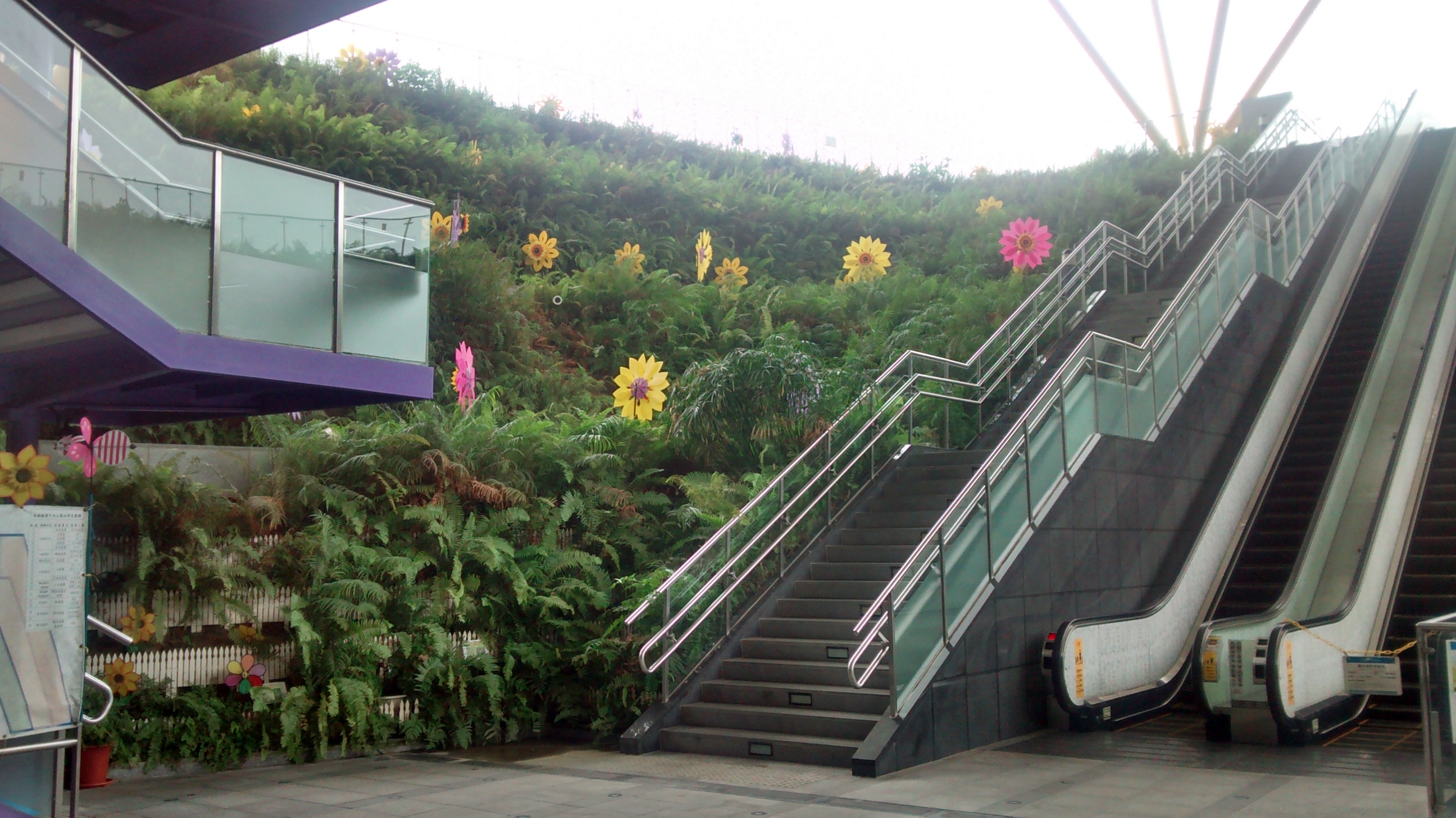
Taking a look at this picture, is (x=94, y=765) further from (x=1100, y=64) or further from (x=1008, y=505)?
(x=1100, y=64)

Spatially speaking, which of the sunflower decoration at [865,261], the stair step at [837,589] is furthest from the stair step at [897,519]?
the sunflower decoration at [865,261]

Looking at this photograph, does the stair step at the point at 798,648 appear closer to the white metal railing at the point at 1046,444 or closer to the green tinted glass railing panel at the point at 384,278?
the white metal railing at the point at 1046,444

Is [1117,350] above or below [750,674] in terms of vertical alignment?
above

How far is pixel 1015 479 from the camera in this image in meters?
9.71

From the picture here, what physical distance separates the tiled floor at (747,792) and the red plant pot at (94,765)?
0.24 ft

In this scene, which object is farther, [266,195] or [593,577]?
[593,577]

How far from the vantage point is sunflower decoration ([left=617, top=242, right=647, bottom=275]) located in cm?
1791

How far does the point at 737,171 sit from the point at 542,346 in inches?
515

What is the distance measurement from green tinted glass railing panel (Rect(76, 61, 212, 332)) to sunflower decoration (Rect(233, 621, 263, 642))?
239cm

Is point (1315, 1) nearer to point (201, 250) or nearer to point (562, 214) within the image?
point (562, 214)

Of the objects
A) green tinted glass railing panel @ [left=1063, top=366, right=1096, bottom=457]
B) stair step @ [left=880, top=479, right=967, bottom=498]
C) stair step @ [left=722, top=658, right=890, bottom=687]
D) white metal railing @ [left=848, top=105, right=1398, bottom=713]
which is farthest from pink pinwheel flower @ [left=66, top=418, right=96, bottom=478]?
green tinted glass railing panel @ [left=1063, top=366, right=1096, bottom=457]

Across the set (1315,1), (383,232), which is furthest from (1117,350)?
(1315,1)

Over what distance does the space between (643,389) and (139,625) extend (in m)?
5.88

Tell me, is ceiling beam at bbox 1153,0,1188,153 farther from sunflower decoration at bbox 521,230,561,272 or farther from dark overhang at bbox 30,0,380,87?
dark overhang at bbox 30,0,380,87
